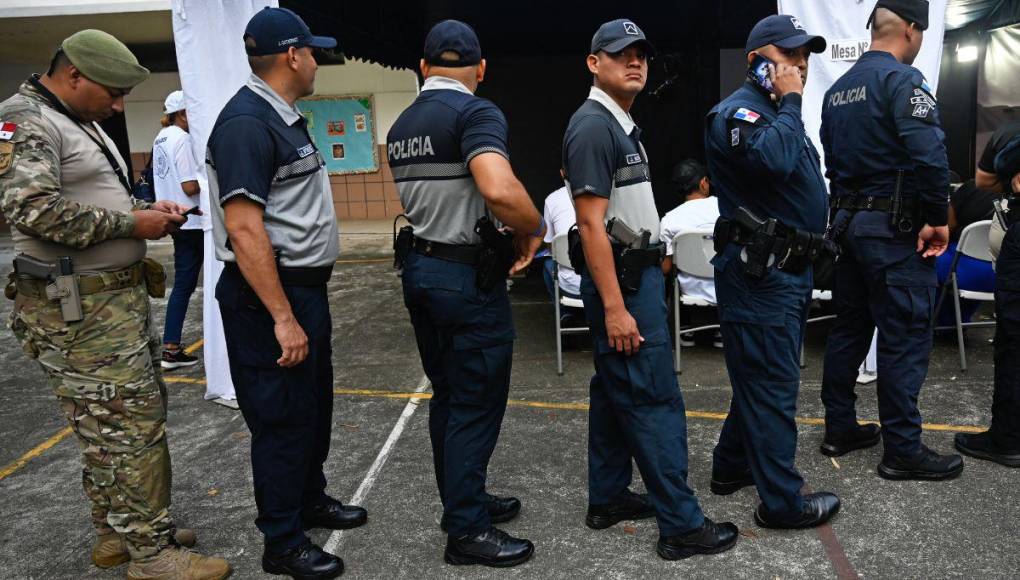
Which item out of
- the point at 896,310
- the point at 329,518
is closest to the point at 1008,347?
the point at 896,310

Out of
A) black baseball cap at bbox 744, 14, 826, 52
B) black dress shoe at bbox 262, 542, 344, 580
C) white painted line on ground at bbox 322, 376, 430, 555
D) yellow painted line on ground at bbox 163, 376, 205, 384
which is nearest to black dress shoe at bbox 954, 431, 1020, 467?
black baseball cap at bbox 744, 14, 826, 52

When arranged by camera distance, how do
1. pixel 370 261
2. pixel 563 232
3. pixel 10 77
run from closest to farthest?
pixel 563 232 → pixel 370 261 → pixel 10 77

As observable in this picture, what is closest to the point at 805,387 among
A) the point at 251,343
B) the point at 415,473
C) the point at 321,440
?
the point at 415,473

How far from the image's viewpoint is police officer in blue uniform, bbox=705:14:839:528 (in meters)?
2.70

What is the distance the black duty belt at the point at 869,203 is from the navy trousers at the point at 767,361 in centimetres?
65

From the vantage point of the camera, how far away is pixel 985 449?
340cm

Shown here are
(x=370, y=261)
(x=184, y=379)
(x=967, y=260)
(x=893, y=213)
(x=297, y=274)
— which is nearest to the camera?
(x=297, y=274)

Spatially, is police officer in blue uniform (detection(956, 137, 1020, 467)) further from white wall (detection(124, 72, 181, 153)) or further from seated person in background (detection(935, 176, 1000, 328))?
white wall (detection(124, 72, 181, 153))

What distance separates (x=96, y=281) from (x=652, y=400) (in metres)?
1.94

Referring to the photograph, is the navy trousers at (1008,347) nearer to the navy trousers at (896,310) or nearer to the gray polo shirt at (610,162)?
the navy trousers at (896,310)

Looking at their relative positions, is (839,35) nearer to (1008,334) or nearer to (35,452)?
(1008,334)

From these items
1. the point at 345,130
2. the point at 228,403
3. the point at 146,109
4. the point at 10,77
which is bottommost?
the point at 228,403

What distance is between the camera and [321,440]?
304 centimetres

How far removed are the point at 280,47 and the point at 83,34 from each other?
0.64 metres
